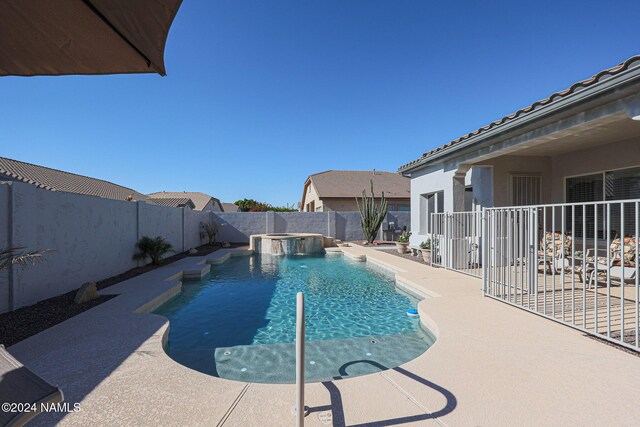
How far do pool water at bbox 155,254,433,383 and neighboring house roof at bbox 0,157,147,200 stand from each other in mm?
13459

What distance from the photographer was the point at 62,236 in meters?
7.09

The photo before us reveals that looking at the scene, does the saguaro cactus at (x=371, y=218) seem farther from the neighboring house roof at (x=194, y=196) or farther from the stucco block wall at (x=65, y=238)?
the neighboring house roof at (x=194, y=196)

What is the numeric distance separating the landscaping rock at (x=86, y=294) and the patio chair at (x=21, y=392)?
5.25 meters

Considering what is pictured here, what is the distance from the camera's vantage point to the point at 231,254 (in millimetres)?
16203

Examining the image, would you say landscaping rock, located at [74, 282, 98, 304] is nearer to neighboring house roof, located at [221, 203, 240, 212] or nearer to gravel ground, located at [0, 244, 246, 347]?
gravel ground, located at [0, 244, 246, 347]

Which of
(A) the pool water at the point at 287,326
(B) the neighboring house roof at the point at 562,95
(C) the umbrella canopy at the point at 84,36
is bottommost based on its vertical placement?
(A) the pool water at the point at 287,326

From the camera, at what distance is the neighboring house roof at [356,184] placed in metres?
28.6

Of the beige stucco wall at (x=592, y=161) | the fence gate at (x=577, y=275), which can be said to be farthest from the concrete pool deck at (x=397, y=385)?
the beige stucco wall at (x=592, y=161)

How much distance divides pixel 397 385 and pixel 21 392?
321 centimetres

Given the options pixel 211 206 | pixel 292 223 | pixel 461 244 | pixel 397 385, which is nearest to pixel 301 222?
pixel 292 223

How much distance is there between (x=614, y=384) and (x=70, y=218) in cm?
1080

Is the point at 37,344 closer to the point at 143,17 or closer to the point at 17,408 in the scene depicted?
the point at 17,408

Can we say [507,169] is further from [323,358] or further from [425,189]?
[323,358]

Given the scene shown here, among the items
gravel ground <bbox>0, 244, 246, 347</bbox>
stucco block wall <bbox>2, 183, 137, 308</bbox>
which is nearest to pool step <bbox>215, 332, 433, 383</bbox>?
gravel ground <bbox>0, 244, 246, 347</bbox>
